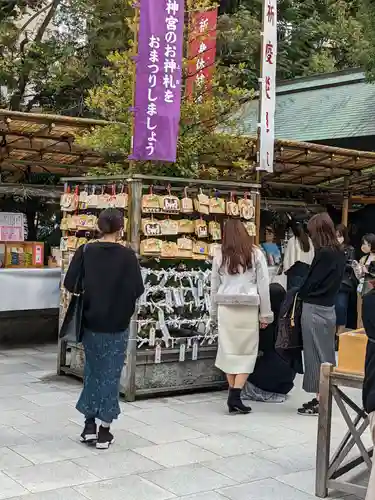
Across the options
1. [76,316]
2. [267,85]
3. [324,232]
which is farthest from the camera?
[267,85]

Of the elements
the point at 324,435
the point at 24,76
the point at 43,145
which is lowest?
the point at 324,435

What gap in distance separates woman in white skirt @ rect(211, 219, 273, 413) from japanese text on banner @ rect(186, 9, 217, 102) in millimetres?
1799

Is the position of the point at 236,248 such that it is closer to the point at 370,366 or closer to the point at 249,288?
the point at 249,288

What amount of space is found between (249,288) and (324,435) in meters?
2.00

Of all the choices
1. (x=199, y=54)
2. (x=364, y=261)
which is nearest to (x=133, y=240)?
(x=199, y=54)

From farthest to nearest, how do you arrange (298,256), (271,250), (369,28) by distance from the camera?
(271,250), (369,28), (298,256)

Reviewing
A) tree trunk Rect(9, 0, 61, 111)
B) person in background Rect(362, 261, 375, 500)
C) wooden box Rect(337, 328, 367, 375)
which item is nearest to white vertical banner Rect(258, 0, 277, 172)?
wooden box Rect(337, 328, 367, 375)

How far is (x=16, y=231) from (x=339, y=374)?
20.1ft

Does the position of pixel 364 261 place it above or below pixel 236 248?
below

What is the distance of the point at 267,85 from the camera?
293 inches

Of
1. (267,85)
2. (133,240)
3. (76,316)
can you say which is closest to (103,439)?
(76,316)

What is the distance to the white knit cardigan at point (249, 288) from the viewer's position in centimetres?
607

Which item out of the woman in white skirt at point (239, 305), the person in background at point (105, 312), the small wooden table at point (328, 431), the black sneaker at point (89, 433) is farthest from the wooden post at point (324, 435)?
the woman in white skirt at point (239, 305)

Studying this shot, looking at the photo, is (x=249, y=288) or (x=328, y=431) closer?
(x=328, y=431)
